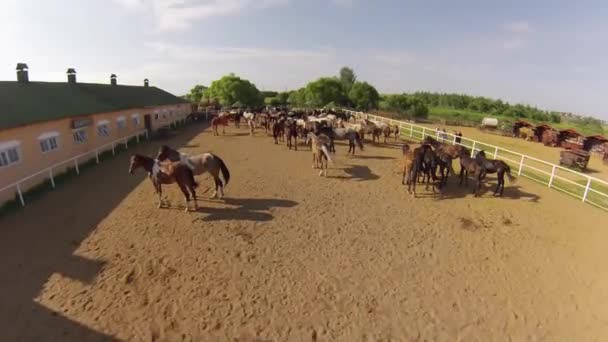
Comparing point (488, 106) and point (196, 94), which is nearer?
point (196, 94)

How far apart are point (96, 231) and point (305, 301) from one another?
6.01 metres

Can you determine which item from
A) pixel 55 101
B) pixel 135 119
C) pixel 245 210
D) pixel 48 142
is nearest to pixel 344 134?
pixel 245 210

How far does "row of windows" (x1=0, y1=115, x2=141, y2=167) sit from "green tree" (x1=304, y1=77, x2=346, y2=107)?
34.9 meters

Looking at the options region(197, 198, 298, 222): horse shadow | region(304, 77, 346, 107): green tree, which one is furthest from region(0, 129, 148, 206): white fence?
region(304, 77, 346, 107): green tree

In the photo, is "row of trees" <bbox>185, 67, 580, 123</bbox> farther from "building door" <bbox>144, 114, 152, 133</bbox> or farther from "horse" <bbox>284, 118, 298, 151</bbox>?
"horse" <bbox>284, 118, 298, 151</bbox>

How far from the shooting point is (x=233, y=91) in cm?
4609

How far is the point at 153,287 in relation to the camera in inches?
220

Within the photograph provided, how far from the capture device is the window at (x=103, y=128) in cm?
1584

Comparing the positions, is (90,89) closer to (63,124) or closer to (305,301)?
(63,124)

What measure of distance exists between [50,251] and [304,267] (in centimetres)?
602

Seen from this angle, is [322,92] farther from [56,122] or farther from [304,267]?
[304,267]

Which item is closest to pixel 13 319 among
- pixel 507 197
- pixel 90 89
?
pixel 507 197

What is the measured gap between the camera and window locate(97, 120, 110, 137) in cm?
1584

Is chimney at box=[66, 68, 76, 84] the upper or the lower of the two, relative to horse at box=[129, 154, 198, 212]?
upper
